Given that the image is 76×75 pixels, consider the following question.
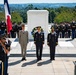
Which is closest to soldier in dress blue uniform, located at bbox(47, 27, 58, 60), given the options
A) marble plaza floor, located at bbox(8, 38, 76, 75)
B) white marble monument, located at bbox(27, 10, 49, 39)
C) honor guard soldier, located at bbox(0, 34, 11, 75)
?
marble plaza floor, located at bbox(8, 38, 76, 75)

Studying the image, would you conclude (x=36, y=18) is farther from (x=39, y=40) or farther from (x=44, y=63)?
(x=44, y=63)

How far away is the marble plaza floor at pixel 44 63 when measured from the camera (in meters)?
11.0

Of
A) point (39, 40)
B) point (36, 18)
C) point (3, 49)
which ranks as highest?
point (3, 49)

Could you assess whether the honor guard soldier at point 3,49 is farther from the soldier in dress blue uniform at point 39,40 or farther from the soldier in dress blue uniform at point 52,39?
the soldier in dress blue uniform at point 52,39

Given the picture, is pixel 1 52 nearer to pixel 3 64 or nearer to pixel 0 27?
pixel 3 64

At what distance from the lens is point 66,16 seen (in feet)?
151

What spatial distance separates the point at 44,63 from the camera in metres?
12.5

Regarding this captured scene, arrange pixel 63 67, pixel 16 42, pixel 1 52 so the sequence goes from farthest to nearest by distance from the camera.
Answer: pixel 16 42 < pixel 63 67 < pixel 1 52

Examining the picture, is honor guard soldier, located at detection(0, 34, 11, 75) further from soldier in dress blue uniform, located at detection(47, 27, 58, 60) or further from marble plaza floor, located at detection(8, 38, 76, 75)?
soldier in dress blue uniform, located at detection(47, 27, 58, 60)

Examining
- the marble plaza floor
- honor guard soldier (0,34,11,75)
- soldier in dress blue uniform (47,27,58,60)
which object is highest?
honor guard soldier (0,34,11,75)

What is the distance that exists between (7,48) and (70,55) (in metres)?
5.19

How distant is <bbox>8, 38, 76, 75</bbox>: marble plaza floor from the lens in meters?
11.0

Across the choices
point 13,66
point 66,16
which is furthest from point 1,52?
point 66,16

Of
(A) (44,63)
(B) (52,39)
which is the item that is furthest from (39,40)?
(A) (44,63)
